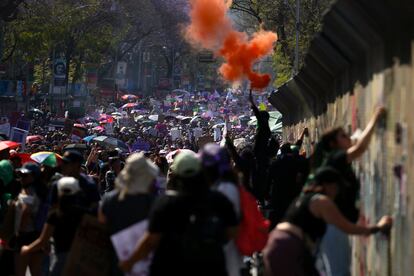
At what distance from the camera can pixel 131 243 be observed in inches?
270

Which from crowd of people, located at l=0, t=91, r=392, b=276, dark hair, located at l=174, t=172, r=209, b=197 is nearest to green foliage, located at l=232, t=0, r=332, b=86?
crowd of people, located at l=0, t=91, r=392, b=276

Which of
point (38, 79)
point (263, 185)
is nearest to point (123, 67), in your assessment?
point (38, 79)

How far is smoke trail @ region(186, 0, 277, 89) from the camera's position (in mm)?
19922

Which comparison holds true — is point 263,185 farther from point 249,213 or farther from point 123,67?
point 123,67

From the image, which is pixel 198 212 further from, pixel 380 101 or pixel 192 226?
pixel 380 101

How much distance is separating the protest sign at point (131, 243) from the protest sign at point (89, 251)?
0.66 metres

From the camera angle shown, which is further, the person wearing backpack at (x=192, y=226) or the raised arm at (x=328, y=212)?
the raised arm at (x=328, y=212)

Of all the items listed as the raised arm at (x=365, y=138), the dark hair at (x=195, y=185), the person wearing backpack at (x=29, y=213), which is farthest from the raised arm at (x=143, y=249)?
the person wearing backpack at (x=29, y=213)

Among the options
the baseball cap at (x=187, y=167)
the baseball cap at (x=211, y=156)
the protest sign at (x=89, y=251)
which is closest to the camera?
the baseball cap at (x=187, y=167)

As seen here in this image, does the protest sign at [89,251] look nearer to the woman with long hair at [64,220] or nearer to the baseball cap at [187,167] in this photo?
the woman with long hair at [64,220]

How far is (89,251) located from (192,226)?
172 centimetres

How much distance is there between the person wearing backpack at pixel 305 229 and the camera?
6.95 m

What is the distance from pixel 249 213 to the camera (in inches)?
325

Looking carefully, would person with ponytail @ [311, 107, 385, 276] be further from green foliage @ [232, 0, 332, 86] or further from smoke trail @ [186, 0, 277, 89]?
green foliage @ [232, 0, 332, 86]
